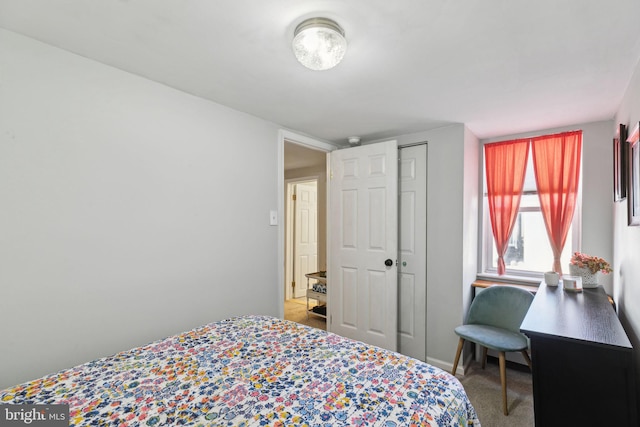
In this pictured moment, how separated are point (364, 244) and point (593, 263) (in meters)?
1.80

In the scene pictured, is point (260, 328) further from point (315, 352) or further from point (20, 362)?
point (20, 362)

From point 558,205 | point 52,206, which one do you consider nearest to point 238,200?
point 52,206

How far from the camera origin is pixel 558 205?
9.22 feet

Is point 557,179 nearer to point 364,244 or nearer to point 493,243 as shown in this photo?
point 493,243

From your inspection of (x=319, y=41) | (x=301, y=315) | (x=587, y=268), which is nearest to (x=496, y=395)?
(x=587, y=268)

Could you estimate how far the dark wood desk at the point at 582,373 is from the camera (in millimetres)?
1287

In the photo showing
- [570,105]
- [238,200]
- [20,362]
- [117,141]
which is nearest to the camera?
[20,362]

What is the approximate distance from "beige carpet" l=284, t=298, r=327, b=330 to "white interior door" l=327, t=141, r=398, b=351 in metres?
0.86

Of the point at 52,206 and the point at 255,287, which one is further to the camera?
the point at 255,287

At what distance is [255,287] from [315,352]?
1143 millimetres

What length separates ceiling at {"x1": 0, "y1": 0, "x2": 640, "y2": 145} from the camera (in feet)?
4.20

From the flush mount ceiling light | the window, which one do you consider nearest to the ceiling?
the flush mount ceiling light

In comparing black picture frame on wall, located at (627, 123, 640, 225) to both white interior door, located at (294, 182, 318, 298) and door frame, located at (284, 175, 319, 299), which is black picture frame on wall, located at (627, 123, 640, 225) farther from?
white interior door, located at (294, 182, 318, 298)

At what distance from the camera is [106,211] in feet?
5.65
